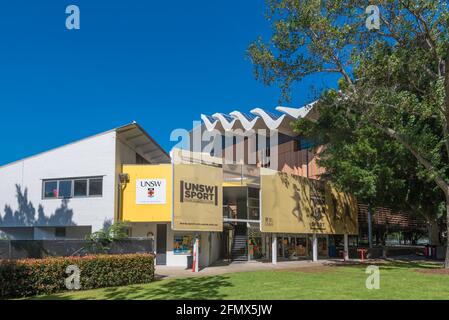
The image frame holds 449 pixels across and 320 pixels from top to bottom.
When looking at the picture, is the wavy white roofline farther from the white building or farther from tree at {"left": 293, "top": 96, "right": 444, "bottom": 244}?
the white building

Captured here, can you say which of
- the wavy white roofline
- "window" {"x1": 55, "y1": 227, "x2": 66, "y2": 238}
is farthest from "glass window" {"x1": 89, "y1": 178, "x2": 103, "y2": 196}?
the wavy white roofline

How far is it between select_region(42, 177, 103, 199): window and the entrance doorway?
3.94 meters

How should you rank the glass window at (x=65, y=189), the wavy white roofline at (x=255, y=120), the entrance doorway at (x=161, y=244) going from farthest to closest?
the wavy white roofline at (x=255, y=120), the glass window at (x=65, y=189), the entrance doorway at (x=161, y=244)

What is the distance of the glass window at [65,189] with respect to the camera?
26839 mm

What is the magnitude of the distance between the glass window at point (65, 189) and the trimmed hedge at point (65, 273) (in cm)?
1118

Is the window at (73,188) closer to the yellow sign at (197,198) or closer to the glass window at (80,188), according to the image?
the glass window at (80,188)

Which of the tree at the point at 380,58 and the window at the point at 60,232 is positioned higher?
the tree at the point at 380,58

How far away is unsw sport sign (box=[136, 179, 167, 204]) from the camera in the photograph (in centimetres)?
2614

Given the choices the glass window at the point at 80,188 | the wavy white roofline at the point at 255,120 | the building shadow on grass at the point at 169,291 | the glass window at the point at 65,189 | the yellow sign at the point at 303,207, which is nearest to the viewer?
the building shadow on grass at the point at 169,291

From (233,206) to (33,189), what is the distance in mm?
14252

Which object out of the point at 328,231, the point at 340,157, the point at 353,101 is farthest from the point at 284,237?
the point at 353,101

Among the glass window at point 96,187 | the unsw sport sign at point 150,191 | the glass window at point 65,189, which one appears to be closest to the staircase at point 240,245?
the unsw sport sign at point 150,191

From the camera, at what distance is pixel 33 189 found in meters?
27.4
